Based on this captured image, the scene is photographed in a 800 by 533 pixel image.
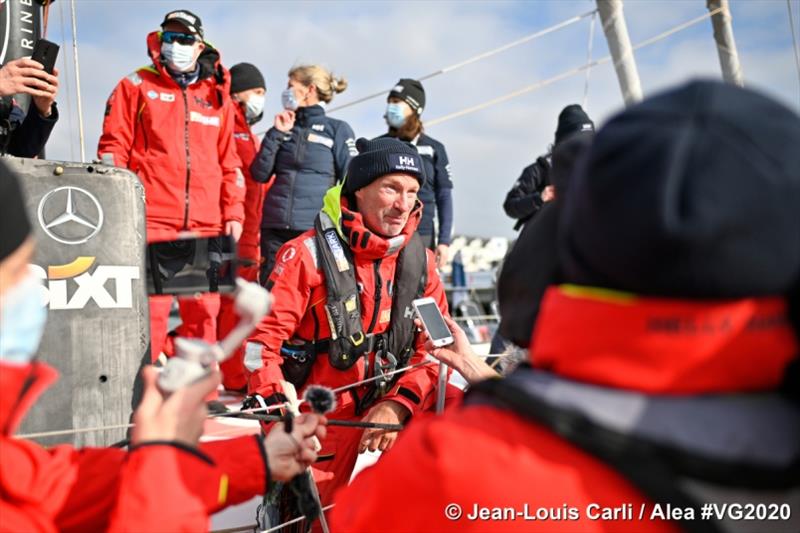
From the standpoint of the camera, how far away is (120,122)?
4680mm

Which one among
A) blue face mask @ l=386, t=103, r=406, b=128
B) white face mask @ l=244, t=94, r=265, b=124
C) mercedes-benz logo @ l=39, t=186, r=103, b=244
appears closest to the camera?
mercedes-benz logo @ l=39, t=186, r=103, b=244

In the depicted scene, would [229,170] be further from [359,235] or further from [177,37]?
[359,235]

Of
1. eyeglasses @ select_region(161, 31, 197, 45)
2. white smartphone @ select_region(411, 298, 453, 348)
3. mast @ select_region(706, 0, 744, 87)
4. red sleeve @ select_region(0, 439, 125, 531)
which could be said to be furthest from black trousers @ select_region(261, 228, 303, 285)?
mast @ select_region(706, 0, 744, 87)

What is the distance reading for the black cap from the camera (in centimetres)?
482

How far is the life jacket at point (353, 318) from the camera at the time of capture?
2.92 m

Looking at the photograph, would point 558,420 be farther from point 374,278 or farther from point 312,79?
point 312,79

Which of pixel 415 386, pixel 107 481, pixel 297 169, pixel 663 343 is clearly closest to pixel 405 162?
pixel 415 386

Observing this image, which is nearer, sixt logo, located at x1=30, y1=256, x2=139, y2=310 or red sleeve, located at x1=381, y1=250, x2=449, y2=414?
sixt logo, located at x1=30, y1=256, x2=139, y2=310

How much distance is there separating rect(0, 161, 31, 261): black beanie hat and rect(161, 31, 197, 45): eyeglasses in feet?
13.0

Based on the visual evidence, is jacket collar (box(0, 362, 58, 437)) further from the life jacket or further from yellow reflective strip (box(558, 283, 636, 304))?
the life jacket

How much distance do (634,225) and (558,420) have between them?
0.27 m

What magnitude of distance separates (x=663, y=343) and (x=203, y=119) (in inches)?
176

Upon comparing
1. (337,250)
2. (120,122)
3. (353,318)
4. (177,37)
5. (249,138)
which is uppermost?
(177,37)

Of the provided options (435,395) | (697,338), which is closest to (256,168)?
(435,395)
